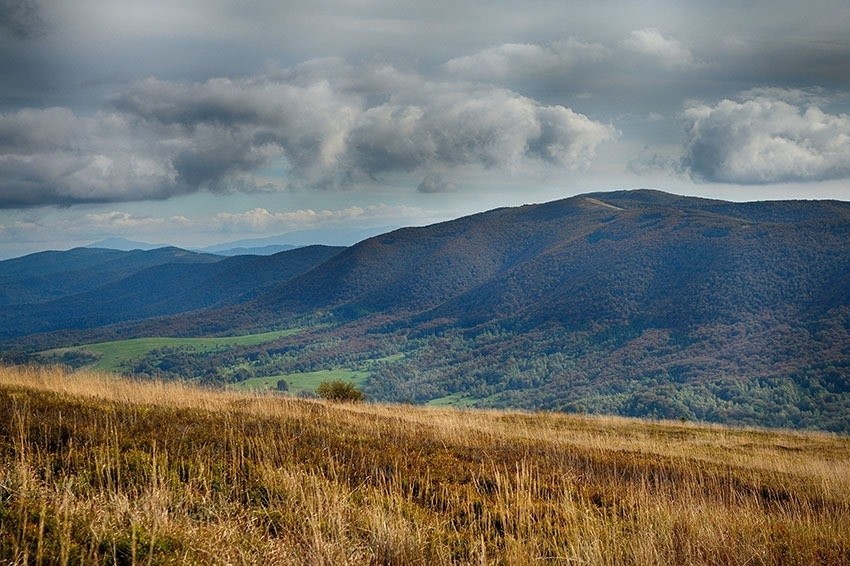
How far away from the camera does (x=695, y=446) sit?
24422 millimetres

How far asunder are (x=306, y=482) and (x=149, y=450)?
2.82 m

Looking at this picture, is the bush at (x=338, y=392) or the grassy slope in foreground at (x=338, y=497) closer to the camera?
the grassy slope in foreground at (x=338, y=497)

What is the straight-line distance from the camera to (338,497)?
7.82 metres

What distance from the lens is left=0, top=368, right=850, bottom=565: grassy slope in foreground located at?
5770 millimetres

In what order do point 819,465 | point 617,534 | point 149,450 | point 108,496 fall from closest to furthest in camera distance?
point 108,496, point 617,534, point 149,450, point 819,465

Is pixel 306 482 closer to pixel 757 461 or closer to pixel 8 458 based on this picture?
Result: pixel 8 458

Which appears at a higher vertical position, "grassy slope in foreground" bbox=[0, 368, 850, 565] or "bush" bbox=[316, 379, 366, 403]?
"grassy slope in foreground" bbox=[0, 368, 850, 565]

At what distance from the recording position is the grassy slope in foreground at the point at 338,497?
5.77 m

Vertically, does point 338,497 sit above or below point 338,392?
above

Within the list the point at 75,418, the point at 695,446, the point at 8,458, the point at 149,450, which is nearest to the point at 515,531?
the point at 149,450

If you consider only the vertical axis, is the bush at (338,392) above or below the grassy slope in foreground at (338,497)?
below

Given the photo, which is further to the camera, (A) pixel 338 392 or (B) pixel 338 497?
(A) pixel 338 392

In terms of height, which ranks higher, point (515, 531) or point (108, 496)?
point (108, 496)

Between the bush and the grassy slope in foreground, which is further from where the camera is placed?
the bush
